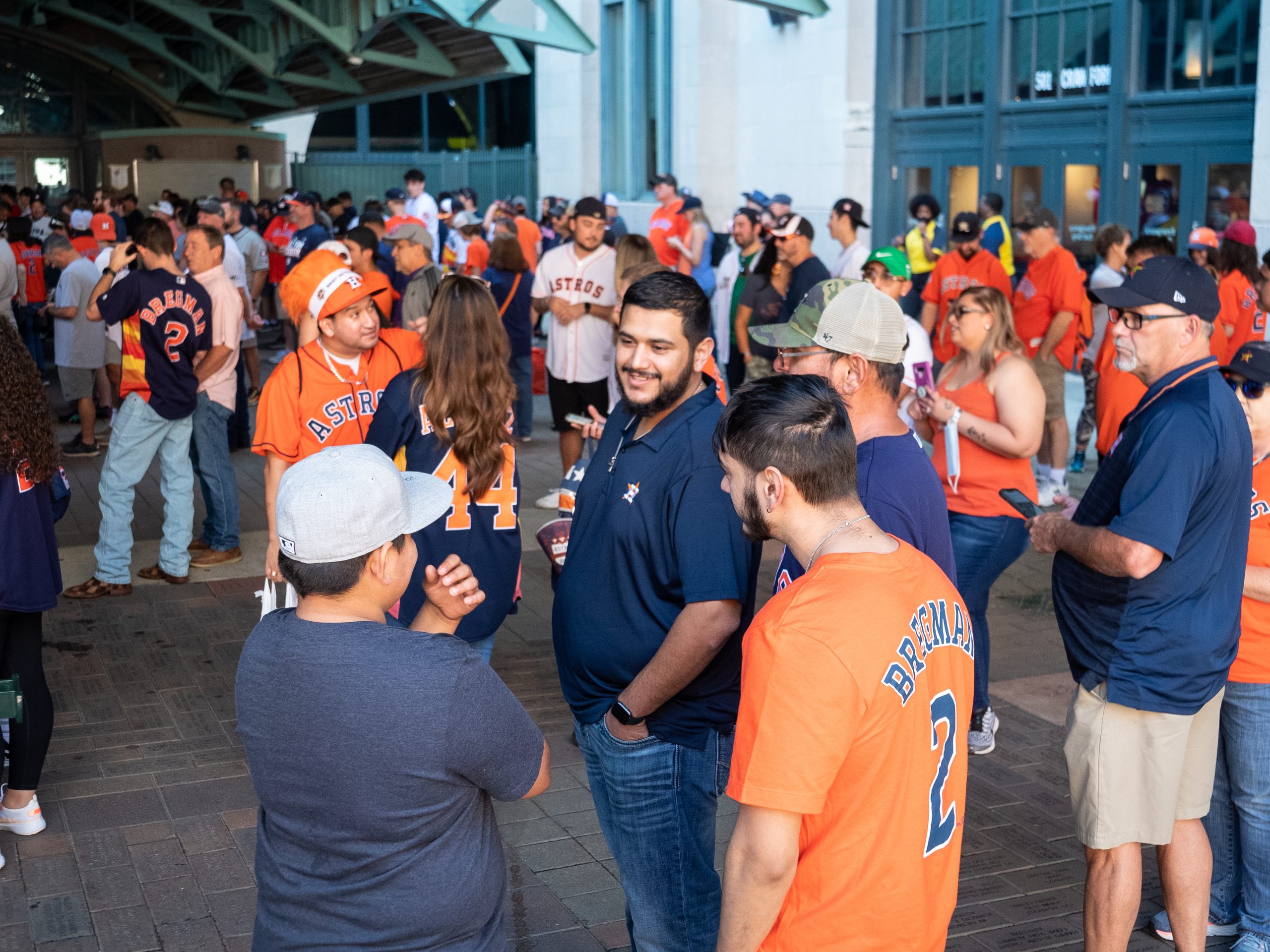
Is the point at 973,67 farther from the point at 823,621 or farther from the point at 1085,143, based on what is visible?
the point at 823,621

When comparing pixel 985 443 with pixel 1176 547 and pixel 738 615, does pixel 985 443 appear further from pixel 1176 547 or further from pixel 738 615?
pixel 738 615

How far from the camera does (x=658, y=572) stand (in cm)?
312

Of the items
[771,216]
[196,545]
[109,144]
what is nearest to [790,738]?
[196,545]

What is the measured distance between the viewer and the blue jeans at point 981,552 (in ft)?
17.5

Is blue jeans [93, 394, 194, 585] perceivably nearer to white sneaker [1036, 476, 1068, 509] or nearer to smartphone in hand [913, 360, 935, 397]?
smartphone in hand [913, 360, 935, 397]

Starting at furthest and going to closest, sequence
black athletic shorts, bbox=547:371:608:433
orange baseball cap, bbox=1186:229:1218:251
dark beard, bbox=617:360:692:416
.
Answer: orange baseball cap, bbox=1186:229:1218:251 < black athletic shorts, bbox=547:371:608:433 < dark beard, bbox=617:360:692:416

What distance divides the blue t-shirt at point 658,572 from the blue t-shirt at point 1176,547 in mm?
1039

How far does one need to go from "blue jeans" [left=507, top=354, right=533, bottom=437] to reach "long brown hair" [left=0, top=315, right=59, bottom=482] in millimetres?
6926

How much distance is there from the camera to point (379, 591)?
8.07ft

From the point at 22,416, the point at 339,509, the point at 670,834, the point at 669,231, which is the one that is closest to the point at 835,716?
the point at 339,509

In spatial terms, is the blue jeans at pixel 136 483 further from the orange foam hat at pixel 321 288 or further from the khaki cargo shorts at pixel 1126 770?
the khaki cargo shorts at pixel 1126 770

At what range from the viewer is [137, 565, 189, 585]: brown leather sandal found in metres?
7.74

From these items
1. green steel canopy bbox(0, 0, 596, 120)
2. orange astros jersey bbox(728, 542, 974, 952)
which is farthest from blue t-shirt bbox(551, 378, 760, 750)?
green steel canopy bbox(0, 0, 596, 120)

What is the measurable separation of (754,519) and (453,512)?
7.05ft
